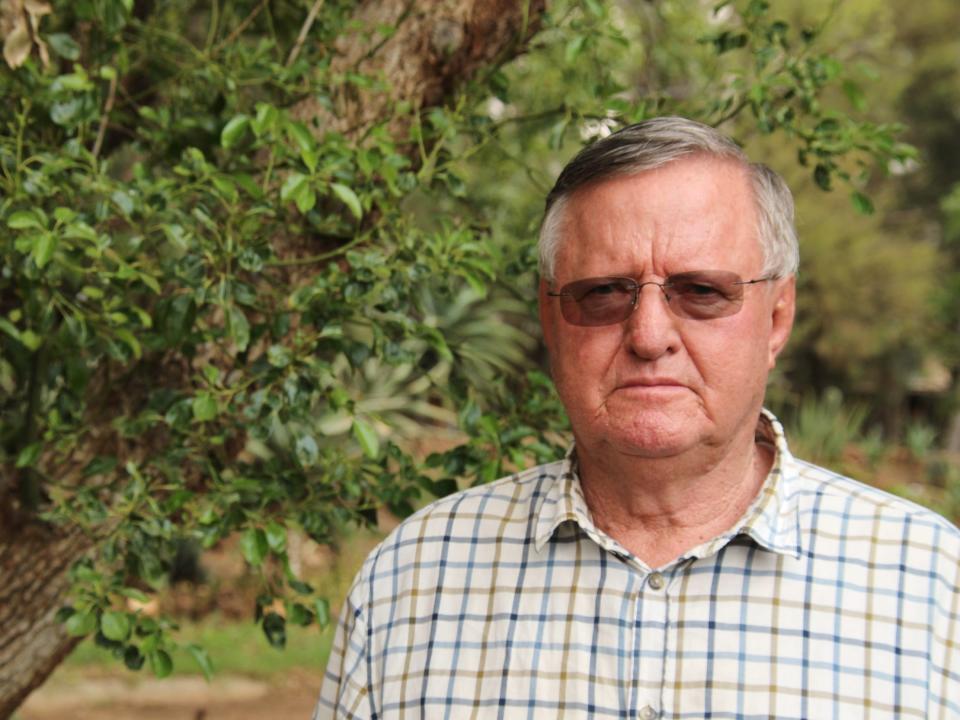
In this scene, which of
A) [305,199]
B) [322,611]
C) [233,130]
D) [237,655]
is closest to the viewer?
[305,199]

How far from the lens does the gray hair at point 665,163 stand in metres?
1.63

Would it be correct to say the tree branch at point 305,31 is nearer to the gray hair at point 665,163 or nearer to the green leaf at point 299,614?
the gray hair at point 665,163

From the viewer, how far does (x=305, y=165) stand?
7.20ft

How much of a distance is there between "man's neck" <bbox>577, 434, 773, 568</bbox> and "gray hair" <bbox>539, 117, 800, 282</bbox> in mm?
300

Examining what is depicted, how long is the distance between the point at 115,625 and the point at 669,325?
47.0 inches

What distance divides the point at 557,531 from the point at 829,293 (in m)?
19.1

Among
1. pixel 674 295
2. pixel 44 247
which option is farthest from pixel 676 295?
pixel 44 247

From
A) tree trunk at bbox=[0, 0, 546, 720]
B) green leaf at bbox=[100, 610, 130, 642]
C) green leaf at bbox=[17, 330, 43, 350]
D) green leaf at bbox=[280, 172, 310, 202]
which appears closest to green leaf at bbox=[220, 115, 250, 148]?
green leaf at bbox=[280, 172, 310, 202]

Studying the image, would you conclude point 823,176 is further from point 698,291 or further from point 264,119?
point 264,119

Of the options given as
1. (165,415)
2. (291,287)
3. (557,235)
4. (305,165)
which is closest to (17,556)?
(165,415)

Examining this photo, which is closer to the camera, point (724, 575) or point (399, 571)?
point (724, 575)

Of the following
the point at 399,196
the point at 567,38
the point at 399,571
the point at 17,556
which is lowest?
the point at 17,556

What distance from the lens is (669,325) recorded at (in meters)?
1.62

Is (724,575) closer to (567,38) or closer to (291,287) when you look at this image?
(291,287)
